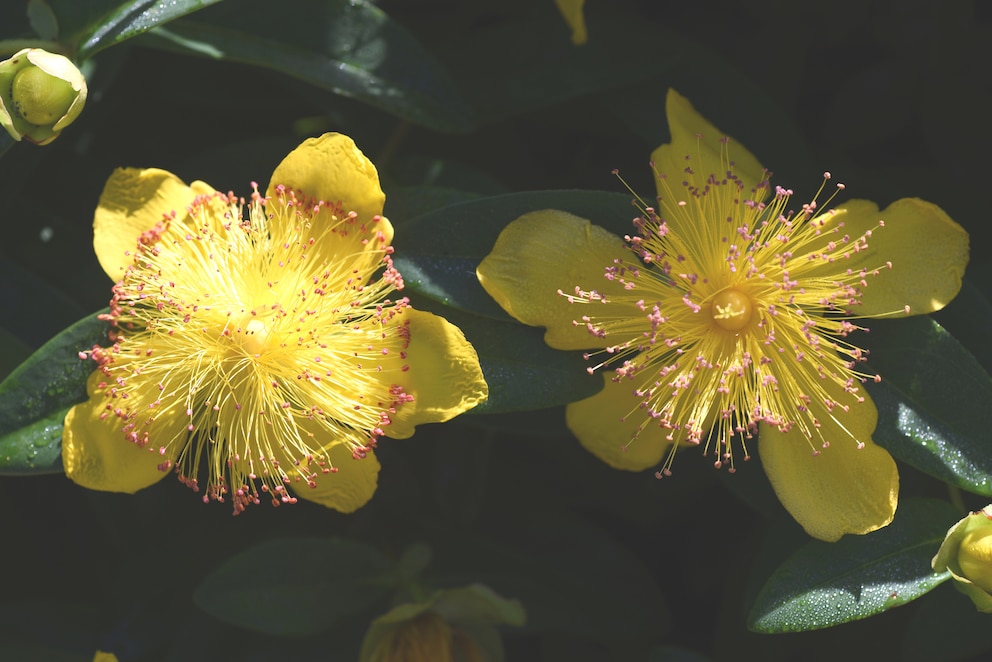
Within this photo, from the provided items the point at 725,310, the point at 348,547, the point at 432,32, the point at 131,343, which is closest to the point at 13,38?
the point at 131,343

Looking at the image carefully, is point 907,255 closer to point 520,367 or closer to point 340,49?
point 520,367

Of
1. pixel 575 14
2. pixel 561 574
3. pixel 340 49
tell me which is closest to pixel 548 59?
pixel 575 14

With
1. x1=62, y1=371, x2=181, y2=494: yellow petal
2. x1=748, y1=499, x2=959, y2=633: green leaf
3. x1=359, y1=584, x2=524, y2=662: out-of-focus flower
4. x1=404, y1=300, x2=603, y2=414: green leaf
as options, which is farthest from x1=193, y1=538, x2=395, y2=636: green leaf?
x1=748, y1=499, x2=959, y2=633: green leaf

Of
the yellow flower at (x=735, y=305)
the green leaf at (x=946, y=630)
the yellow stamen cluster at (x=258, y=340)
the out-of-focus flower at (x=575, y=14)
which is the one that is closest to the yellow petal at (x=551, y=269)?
the yellow flower at (x=735, y=305)

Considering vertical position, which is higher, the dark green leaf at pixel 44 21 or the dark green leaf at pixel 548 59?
the dark green leaf at pixel 44 21

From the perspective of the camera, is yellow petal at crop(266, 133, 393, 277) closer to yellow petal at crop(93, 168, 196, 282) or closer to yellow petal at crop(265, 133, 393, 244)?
yellow petal at crop(265, 133, 393, 244)

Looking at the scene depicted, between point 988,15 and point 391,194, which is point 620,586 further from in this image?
point 988,15

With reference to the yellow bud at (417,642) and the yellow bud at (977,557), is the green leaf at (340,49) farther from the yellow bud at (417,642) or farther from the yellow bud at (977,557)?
the yellow bud at (977,557)
